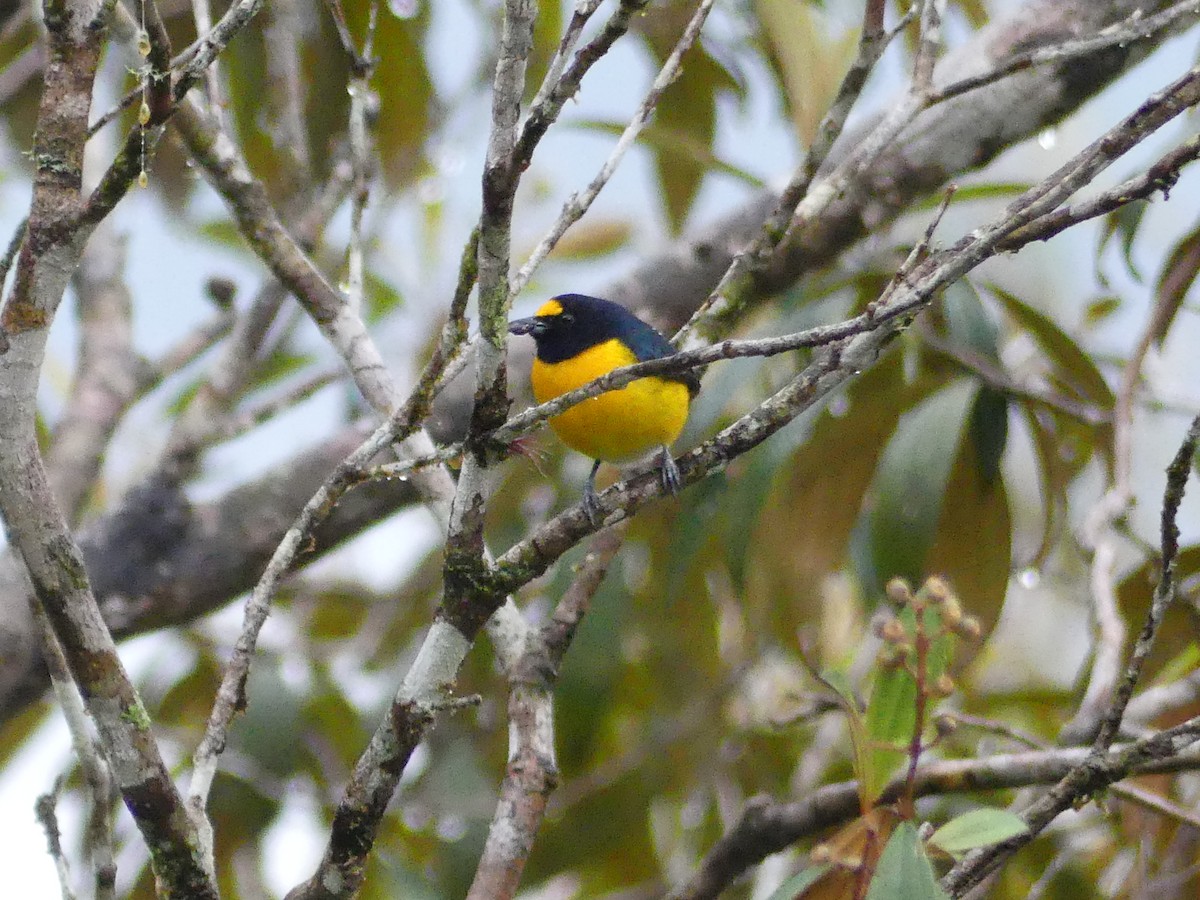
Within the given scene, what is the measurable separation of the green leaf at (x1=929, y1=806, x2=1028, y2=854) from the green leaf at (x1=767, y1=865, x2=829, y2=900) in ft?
1.01

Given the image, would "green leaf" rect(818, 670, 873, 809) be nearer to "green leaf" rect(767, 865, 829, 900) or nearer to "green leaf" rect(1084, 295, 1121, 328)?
"green leaf" rect(767, 865, 829, 900)

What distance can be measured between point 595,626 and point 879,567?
79 centimetres

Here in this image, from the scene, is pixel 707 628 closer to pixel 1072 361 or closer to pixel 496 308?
pixel 1072 361

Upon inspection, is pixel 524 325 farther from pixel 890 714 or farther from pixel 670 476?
pixel 890 714

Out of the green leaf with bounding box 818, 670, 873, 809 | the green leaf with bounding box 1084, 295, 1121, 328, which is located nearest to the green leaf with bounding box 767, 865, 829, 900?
the green leaf with bounding box 818, 670, 873, 809

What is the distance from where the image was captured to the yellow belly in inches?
109

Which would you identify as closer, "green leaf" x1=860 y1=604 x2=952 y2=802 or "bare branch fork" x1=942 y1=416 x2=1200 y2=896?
"bare branch fork" x1=942 y1=416 x2=1200 y2=896

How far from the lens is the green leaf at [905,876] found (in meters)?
1.71

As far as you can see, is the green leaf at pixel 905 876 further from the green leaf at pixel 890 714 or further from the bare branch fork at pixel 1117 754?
the green leaf at pixel 890 714

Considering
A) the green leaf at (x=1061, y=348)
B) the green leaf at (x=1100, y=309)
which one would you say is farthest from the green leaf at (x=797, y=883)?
the green leaf at (x=1100, y=309)

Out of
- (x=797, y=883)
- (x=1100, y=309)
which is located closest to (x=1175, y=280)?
(x=1100, y=309)

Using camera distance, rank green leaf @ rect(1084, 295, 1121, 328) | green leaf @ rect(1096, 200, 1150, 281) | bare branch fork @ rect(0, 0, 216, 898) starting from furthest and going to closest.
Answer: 1. green leaf @ rect(1084, 295, 1121, 328)
2. green leaf @ rect(1096, 200, 1150, 281)
3. bare branch fork @ rect(0, 0, 216, 898)

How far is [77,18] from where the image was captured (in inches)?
60.9

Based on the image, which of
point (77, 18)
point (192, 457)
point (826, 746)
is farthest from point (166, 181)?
point (77, 18)
